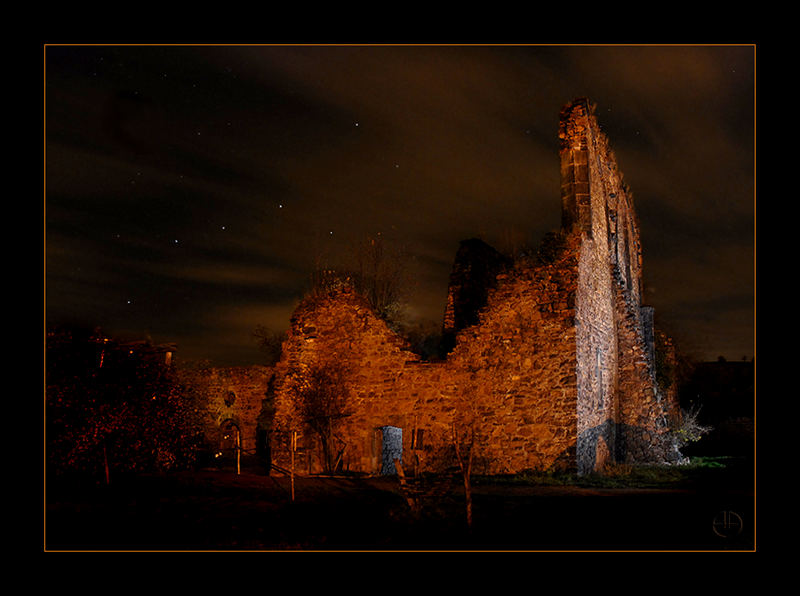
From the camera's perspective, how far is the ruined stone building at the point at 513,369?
15648mm

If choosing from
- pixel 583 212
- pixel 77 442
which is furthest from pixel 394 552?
pixel 583 212

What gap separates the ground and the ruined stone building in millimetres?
1887

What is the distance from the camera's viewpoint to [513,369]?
16.0 m

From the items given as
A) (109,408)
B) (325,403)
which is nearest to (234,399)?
(325,403)

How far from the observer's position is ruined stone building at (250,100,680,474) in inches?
616

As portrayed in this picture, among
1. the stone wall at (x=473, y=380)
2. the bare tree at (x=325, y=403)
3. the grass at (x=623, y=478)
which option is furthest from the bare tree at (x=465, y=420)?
the bare tree at (x=325, y=403)

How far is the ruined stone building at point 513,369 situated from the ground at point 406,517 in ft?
6.19

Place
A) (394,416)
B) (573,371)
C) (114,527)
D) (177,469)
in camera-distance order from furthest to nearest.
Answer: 1. (177,469)
2. (394,416)
3. (573,371)
4. (114,527)

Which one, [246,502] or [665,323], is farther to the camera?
[665,323]

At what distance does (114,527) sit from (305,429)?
7.71m

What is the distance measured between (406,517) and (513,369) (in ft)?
20.2

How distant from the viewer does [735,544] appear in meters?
8.98

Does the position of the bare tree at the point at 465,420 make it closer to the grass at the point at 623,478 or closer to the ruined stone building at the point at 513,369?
the ruined stone building at the point at 513,369

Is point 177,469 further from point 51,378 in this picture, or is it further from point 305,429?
point 51,378
